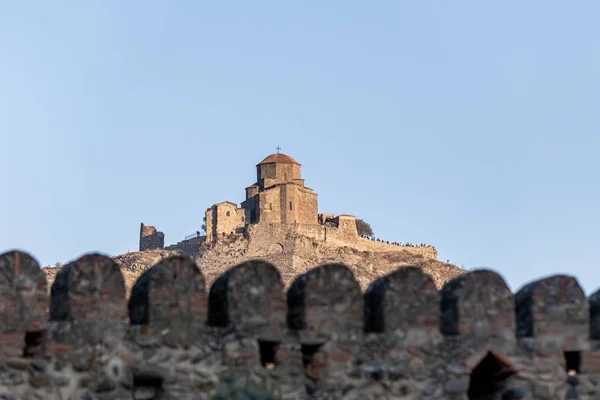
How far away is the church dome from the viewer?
122375 millimetres

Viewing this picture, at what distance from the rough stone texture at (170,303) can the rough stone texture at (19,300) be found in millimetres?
870

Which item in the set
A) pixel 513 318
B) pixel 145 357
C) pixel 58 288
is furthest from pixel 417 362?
pixel 58 288

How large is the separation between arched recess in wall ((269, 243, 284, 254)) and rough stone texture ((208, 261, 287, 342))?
330ft

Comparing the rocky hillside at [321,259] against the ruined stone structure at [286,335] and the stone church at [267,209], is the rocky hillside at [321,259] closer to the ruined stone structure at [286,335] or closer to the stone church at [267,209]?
the stone church at [267,209]

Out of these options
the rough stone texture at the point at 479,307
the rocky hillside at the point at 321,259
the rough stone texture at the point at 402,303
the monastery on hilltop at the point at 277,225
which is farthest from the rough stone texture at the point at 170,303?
the monastery on hilltop at the point at 277,225

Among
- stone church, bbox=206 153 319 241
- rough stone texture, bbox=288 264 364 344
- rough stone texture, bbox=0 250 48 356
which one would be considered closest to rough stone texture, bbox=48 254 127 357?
rough stone texture, bbox=0 250 48 356

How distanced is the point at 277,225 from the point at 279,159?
11.6 metres

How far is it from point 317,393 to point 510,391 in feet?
6.13

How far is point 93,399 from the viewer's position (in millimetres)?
10633

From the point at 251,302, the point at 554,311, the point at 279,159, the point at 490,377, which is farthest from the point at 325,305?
the point at 279,159

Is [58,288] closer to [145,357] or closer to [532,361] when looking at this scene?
[145,357]

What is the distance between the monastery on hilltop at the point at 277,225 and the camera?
113 metres

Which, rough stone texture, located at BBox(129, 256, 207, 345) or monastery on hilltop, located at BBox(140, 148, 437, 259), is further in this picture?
monastery on hilltop, located at BBox(140, 148, 437, 259)

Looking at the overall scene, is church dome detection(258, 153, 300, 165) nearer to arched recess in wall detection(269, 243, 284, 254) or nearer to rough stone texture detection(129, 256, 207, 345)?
arched recess in wall detection(269, 243, 284, 254)
